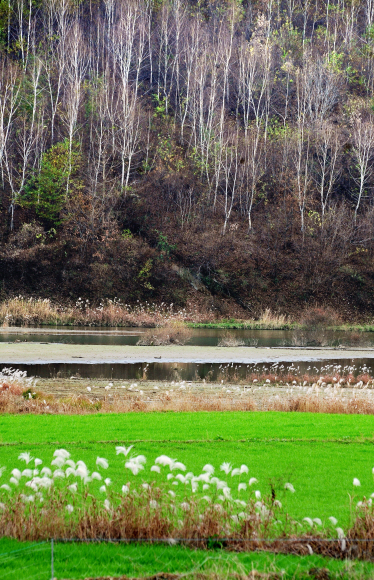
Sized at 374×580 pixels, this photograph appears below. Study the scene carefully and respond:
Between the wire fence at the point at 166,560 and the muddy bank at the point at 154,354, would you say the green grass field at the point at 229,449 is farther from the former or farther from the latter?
the muddy bank at the point at 154,354

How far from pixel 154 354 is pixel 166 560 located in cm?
2647

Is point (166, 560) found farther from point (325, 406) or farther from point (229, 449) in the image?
point (325, 406)

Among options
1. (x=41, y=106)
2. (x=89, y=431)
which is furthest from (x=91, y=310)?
(x=89, y=431)

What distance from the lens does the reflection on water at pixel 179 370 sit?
24.8m

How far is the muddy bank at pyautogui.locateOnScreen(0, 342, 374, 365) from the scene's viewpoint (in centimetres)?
2855

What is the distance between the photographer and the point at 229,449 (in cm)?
1124

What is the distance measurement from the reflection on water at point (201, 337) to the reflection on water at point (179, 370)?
828 centimetres

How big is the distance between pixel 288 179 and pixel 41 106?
87.2 feet

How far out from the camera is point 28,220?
191 ft

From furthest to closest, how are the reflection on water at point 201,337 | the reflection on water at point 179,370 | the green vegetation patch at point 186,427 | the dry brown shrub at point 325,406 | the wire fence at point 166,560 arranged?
the reflection on water at point 201,337, the reflection on water at point 179,370, the dry brown shrub at point 325,406, the green vegetation patch at point 186,427, the wire fence at point 166,560

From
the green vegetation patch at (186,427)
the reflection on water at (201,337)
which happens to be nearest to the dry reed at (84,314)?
the reflection on water at (201,337)

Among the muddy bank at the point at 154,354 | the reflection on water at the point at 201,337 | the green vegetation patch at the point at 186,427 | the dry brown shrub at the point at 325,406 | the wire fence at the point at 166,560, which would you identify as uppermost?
the wire fence at the point at 166,560

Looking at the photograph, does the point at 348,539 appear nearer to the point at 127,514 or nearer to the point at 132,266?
the point at 127,514

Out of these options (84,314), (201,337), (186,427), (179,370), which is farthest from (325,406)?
(84,314)
